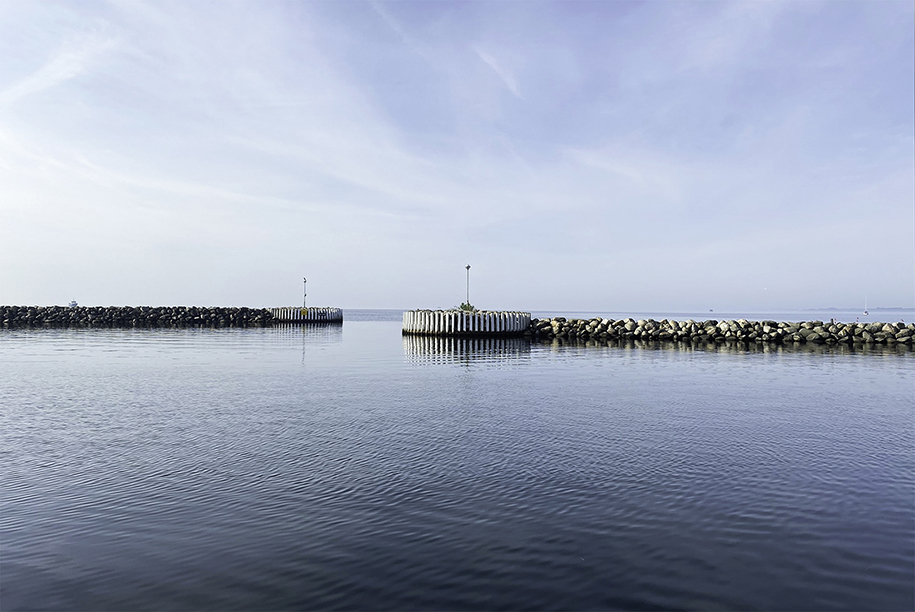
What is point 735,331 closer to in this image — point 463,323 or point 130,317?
point 463,323

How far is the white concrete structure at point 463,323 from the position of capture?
4794 cm

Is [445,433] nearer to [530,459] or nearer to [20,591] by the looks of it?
[530,459]

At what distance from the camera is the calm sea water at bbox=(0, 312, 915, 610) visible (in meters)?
5.20

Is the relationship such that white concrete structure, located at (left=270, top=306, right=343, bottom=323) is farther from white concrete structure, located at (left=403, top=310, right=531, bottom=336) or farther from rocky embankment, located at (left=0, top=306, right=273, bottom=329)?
white concrete structure, located at (left=403, top=310, right=531, bottom=336)

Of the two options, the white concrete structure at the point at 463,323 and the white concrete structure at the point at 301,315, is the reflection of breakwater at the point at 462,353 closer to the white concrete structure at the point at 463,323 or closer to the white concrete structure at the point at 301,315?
the white concrete structure at the point at 463,323

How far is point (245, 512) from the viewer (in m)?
7.01

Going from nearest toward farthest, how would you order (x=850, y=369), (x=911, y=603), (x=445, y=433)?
(x=911, y=603), (x=445, y=433), (x=850, y=369)

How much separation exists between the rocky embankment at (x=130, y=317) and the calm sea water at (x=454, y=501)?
221 feet

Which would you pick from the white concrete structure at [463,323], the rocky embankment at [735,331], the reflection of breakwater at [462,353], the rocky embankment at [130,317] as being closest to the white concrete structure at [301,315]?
the rocky embankment at [130,317]

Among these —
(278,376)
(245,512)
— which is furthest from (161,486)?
(278,376)

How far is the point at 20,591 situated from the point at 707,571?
654 centimetres

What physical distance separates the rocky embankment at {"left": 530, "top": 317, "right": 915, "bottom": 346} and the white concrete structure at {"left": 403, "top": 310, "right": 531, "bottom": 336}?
3732 millimetres

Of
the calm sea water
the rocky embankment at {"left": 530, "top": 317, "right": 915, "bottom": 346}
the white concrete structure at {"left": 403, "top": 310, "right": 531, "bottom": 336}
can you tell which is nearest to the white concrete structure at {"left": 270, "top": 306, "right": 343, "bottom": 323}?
the white concrete structure at {"left": 403, "top": 310, "right": 531, "bottom": 336}

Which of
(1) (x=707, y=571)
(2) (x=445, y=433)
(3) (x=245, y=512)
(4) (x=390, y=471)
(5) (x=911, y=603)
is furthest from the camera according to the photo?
(2) (x=445, y=433)
